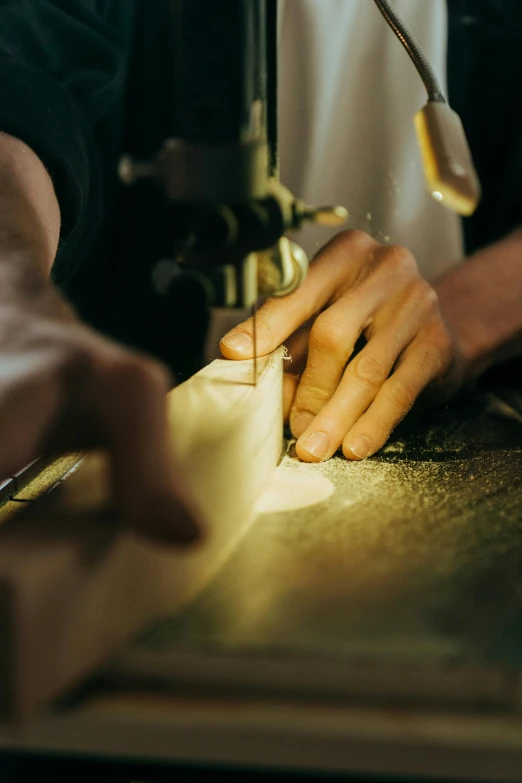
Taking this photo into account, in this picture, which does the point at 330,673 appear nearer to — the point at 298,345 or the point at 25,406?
the point at 25,406

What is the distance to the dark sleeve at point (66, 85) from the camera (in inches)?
39.6

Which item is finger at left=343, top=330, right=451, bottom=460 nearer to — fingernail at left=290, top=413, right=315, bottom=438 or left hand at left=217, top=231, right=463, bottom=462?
left hand at left=217, top=231, right=463, bottom=462

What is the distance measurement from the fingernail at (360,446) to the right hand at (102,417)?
43cm

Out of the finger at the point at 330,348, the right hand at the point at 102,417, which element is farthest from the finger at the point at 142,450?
the finger at the point at 330,348

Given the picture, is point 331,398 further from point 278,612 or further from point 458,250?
point 458,250

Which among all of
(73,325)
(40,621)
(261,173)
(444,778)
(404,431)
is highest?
(261,173)

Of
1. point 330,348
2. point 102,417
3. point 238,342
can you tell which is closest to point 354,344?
point 330,348

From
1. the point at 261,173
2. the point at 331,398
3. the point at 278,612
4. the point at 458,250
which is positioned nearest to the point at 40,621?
the point at 278,612

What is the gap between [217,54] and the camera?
1.82ft

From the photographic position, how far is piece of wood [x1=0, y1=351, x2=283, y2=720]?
48 centimetres

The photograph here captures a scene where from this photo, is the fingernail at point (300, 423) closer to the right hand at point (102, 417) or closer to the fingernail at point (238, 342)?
the fingernail at point (238, 342)

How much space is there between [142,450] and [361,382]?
541 millimetres

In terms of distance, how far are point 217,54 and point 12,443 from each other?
329mm

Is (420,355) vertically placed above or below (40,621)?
below
